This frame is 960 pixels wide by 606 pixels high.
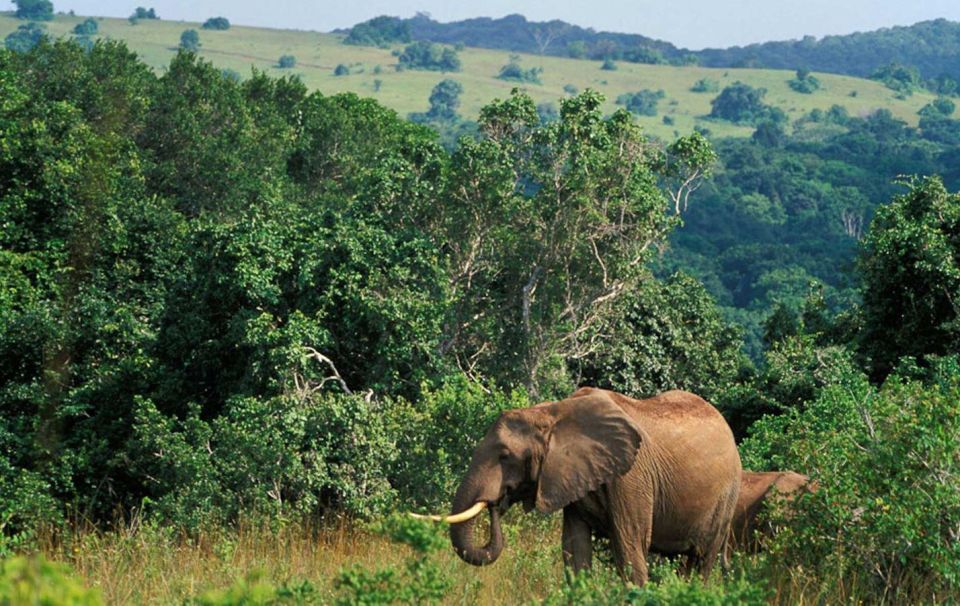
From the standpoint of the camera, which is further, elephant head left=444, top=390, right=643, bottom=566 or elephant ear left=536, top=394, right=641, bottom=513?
elephant ear left=536, top=394, right=641, bottom=513

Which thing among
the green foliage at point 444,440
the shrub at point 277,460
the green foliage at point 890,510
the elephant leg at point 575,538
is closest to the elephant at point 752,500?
the green foliage at point 890,510

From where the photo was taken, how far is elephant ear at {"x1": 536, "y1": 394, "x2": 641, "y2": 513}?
37.7 ft

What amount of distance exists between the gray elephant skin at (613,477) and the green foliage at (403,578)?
7.63 feet

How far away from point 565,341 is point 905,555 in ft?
49.0

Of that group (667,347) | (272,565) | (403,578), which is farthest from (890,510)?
(667,347)

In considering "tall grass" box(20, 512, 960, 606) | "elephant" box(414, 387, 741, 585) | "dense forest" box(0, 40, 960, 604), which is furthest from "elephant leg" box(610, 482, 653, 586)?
"dense forest" box(0, 40, 960, 604)

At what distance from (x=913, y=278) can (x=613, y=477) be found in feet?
48.3

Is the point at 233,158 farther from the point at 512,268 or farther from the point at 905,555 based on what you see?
the point at 905,555

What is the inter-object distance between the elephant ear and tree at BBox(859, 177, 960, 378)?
44.4 feet

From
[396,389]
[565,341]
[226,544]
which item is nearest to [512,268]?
[565,341]

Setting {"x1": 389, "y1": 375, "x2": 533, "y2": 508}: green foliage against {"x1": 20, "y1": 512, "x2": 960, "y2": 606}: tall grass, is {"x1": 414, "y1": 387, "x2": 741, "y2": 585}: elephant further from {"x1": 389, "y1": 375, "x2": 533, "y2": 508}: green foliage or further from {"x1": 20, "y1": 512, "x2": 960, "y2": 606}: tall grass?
{"x1": 389, "y1": 375, "x2": 533, "y2": 508}: green foliage

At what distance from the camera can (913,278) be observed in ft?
81.9

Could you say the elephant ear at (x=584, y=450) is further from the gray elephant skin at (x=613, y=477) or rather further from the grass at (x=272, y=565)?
the grass at (x=272, y=565)

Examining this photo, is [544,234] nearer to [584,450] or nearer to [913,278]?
[913,278]
